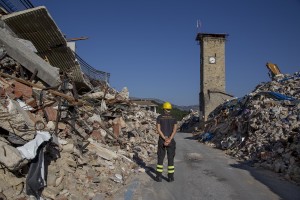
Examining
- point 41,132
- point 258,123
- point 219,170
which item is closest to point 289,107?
point 258,123

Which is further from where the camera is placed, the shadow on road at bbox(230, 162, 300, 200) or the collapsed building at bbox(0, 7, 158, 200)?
the shadow on road at bbox(230, 162, 300, 200)

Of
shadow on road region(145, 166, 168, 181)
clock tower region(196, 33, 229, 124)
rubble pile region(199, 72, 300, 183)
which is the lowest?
shadow on road region(145, 166, 168, 181)

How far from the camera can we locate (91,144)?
827 centimetres

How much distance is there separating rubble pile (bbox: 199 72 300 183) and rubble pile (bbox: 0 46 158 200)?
3.82 metres

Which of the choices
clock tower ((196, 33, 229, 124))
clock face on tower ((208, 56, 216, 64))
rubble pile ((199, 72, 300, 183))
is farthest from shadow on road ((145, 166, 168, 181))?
clock face on tower ((208, 56, 216, 64))

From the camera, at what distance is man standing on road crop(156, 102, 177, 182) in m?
7.39

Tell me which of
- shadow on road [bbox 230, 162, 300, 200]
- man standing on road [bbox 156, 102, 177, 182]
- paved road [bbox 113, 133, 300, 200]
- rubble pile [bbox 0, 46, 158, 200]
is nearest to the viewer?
rubble pile [bbox 0, 46, 158, 200]

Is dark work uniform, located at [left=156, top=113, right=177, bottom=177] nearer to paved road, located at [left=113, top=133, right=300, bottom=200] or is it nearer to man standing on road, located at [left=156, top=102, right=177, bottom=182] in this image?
man standing on road, located at [left=156, top=102, right=177, bottom=182]

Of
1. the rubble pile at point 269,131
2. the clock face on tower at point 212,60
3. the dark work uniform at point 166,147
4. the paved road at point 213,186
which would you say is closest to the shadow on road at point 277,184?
the paved road at point 213,186

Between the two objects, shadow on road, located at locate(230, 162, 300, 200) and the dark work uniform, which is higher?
the dark work uniform

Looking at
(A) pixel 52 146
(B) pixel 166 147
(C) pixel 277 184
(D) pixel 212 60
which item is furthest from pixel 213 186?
(D) pixel 212 60

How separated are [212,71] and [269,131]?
2031 cm

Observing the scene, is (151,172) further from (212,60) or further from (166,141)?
(212,60)

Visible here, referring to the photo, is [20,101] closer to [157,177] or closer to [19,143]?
[19,143]
